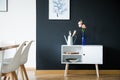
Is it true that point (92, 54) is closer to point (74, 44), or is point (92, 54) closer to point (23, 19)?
point (74, 44)

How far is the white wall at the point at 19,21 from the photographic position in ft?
17.7

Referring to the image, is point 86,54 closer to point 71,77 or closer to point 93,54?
point 93,54

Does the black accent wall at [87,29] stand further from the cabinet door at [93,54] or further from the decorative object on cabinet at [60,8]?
the cabinet door at [93,54]

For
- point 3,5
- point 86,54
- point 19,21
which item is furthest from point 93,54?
point 3,5

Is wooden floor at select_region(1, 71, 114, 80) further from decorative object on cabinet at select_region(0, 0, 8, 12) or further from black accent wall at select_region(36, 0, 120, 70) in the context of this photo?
decorative object on cabinet at select_region(0, 0, 8, 12)

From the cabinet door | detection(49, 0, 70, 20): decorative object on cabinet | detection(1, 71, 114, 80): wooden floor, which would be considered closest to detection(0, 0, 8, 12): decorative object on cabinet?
detection(49, 0, 70, 20): decorative object on cabinet

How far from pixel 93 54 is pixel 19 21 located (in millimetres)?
1976

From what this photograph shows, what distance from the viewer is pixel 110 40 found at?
4922mm

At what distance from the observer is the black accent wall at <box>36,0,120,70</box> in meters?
4.90

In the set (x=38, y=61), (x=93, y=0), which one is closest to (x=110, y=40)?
(x=93, y=0)

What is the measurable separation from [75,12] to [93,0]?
464mm

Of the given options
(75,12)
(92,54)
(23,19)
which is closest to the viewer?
(92,54)

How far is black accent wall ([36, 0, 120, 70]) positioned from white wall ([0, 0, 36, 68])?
1.82ft

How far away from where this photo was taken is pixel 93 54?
461cm
